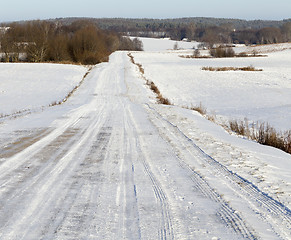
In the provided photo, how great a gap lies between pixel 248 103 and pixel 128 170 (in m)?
15.1

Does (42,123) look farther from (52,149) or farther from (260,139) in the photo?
(260,139)

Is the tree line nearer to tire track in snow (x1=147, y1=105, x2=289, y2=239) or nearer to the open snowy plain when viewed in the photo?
the open snowy plain

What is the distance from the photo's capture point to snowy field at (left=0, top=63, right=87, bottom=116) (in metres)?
18.6

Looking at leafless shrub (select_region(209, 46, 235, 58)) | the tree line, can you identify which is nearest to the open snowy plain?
the tree line

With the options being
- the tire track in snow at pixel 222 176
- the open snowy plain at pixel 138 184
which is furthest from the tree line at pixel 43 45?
the tire track in snow at pixel 222 176

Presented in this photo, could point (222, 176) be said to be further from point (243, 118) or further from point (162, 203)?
point (243, 118)

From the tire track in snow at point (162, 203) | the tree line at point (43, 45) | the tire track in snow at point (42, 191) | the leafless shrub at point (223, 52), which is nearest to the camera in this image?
the tire track in snow at point (162, 203)

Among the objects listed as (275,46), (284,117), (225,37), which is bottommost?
(284,117)

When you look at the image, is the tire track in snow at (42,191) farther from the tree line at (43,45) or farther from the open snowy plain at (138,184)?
the tree line at (43,45)

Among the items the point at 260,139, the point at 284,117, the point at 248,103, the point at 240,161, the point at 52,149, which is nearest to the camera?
the point at 240,161

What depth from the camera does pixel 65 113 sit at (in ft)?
33.3

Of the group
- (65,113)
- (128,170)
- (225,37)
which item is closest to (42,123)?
(65,113)

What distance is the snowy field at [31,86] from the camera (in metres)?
18.6

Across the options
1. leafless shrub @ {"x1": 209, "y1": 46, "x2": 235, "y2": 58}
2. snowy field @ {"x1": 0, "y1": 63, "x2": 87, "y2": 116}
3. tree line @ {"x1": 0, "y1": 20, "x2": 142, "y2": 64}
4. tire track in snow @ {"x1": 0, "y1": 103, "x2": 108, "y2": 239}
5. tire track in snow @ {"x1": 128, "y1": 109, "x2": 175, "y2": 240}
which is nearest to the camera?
tire track in snow @ {"x1": 128, "y1": 109, "x2": 175, "y2": 240}
